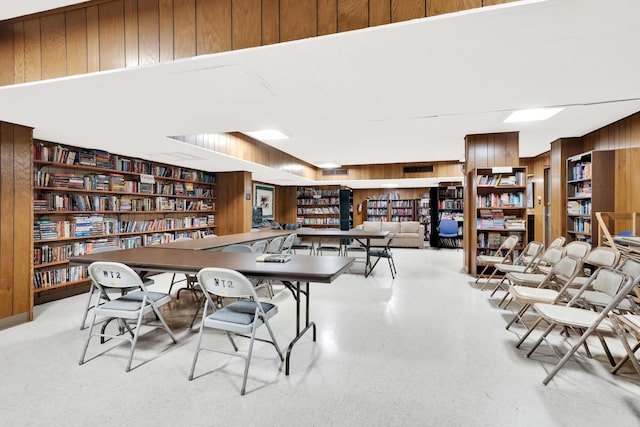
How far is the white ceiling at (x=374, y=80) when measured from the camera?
1.63 meters

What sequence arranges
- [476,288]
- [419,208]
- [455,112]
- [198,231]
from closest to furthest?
[455,112]
[476,288]
[198,231]
[419,208]

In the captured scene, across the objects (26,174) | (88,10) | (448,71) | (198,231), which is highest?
(88,10)

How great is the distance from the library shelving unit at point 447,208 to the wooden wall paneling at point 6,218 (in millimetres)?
9781

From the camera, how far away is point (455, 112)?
3.24 m

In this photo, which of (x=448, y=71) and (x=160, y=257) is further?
(x=160, y=257)

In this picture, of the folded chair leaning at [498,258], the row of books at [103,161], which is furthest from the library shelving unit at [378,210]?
the row of books at [103,161]

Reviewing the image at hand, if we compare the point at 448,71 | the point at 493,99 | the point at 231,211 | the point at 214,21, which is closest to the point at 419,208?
the point at 231,211

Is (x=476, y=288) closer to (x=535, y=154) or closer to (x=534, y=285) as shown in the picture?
(x=534, y=285)

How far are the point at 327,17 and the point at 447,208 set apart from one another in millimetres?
9413

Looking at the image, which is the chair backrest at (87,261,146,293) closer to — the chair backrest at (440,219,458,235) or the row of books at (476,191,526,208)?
the row of books at (476,191,526,208)

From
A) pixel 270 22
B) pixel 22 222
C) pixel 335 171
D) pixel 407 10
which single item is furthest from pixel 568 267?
pixel 335 171

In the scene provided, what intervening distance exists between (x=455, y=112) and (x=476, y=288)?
9.42ft

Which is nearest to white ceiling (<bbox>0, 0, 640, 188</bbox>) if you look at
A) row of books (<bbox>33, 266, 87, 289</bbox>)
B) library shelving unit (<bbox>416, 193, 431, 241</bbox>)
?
row of books (<bbox>33, 266, 87, 289</bbox>)

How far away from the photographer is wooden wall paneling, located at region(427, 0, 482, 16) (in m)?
1.47
